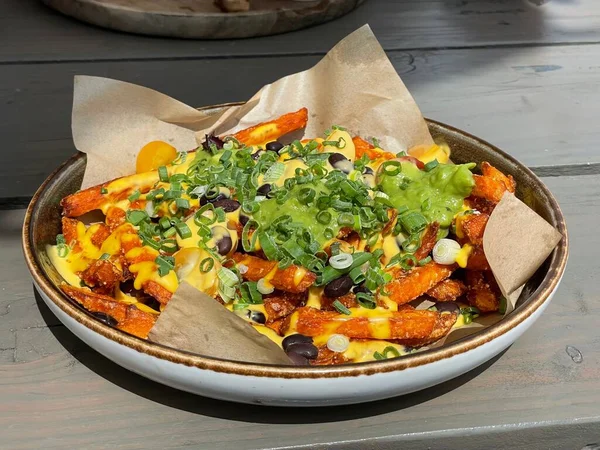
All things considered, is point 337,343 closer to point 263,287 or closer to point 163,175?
point 263,287

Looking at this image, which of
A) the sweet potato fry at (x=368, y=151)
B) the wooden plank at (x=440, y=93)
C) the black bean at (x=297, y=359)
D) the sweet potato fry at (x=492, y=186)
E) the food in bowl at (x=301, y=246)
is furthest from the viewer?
the wooden plank at (x=440, y=93)

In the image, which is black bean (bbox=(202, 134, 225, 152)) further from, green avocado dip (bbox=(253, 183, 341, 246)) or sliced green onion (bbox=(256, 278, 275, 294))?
sliced green onion (bbox=(256, 278, 275, 294))

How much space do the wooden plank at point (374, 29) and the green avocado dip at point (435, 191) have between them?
1789 millimetres

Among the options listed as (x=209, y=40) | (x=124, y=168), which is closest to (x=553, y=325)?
(x=124, y=168)

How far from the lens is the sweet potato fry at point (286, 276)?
4.92 ft

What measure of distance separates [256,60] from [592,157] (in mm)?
1575

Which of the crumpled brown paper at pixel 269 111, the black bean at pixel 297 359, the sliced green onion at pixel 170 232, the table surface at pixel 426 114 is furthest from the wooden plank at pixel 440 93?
the black bean at pixel 297 359

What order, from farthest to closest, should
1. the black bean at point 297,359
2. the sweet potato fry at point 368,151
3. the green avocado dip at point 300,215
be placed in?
the sweet potato fry at point 368,151
the green avocado dip at point 300,215
the black bean at point 297,359

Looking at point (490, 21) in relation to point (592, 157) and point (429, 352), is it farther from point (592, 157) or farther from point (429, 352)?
point (429, 352)

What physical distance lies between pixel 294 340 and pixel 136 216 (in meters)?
0.55

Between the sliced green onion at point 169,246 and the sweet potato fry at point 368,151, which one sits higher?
the sweet potato fry at point 368,151

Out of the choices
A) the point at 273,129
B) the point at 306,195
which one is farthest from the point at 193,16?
the point at 306,195

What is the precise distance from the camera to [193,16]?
131 inches

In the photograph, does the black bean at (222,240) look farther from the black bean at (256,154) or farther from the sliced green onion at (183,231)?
the black bean at (256,154)
